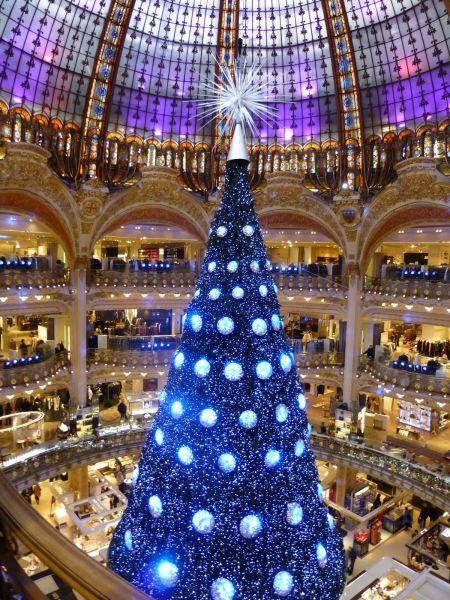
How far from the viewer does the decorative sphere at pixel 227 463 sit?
16.6ft

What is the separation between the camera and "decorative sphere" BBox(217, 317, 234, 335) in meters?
5.39

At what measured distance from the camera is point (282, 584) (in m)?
4.96

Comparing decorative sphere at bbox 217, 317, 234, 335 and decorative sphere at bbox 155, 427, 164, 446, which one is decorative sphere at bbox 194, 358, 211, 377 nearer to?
decorative sphere at bbox 217, 317, 234, 335

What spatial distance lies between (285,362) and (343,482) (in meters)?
22.6

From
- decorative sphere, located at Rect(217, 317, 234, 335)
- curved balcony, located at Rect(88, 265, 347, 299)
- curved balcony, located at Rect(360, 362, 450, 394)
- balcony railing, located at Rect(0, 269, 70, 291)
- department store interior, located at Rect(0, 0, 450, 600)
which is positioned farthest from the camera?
curved balcony, located at Rect(88, 265, 347, 299)

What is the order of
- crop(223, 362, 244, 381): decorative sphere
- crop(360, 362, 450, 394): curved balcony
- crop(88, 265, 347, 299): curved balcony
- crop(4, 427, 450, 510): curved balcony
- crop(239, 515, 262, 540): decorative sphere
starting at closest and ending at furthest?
crop(239, 515, 262, 540): decorative sphere
crop(223, 362, 244, 381): decorative sphere
crop(4, 427, 450, 510): curved balcony
crop(360, 362, 450, 394): curved balcony
crop(88, 265, 347, 299): curved balcony

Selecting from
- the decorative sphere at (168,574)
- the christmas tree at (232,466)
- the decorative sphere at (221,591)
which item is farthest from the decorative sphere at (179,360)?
the decorative sphere at (221,591)

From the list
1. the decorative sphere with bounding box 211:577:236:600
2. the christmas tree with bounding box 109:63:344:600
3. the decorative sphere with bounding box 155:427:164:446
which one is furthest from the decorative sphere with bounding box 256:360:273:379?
the decorative sphere with bounding box 211:577:236:600

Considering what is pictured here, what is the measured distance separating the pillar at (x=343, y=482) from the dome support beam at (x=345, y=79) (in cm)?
1554

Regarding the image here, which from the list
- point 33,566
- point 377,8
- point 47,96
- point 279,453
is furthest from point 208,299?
point 377,8

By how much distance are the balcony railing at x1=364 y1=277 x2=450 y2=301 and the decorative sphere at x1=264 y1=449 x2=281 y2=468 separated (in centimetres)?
1990

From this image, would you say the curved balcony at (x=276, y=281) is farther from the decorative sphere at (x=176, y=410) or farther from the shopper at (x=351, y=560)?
the decorative sphere at (x=176, y=410)

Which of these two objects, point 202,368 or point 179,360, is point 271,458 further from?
point 179,360

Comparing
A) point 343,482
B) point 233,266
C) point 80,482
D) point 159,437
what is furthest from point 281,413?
point 343,482
